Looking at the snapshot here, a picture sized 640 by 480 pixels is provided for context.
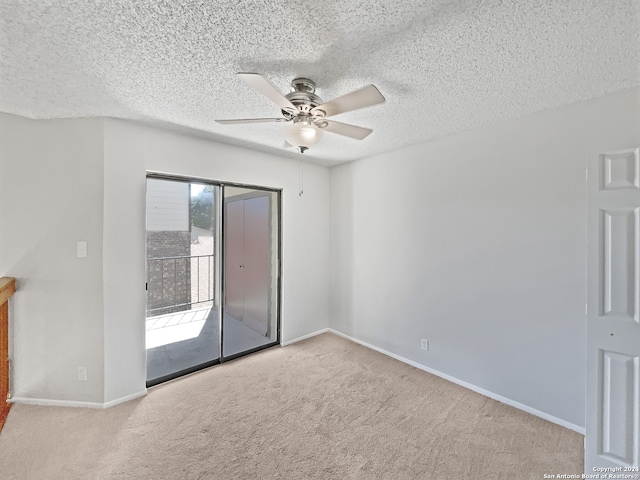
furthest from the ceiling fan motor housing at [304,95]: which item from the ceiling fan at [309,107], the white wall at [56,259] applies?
the white wall at [56,259]

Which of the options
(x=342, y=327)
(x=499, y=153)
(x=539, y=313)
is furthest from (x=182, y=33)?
(x=342, y=327)

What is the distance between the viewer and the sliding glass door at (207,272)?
9.41ft

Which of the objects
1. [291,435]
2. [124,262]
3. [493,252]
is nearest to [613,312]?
[493,252]

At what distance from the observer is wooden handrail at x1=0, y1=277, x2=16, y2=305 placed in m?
1.86

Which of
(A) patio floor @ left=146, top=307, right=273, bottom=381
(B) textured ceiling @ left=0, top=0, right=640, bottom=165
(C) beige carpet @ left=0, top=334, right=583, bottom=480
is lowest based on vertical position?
(C) beige carpet @ left=0, top=334, right=583, bottom=480

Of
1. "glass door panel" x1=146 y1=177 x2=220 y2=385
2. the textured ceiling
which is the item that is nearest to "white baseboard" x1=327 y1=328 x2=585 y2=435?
"glass door panel" x1=146 y1=177 x2=220 y2=385

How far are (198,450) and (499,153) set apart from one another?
3.27 meters

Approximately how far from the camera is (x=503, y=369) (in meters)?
2.26

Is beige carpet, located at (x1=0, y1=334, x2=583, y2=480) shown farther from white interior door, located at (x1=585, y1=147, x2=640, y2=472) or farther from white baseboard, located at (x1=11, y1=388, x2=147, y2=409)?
white interior door, located at (x1=585, y1=147, x2=640, y2=472)

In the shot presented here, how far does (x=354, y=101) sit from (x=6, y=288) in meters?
2.80

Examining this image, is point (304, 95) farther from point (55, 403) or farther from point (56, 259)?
point (55, 403)

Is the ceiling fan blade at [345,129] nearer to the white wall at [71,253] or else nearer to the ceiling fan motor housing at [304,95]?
the ceiling fan motor housing at [304,95]

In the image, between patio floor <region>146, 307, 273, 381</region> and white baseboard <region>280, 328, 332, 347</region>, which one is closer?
patio floor <region>146, 307, 273, 381</region>

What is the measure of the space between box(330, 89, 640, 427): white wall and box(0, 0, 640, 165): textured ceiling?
0.96ft
